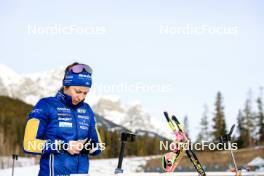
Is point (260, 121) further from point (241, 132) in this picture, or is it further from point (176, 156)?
point (176, 156)

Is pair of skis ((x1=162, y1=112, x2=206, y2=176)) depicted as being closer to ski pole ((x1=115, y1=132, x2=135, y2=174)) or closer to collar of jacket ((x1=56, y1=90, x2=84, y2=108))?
collar of jacket ((x1=56, y1=90, x2=84, y2=108))

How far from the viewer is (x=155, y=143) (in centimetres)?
9869

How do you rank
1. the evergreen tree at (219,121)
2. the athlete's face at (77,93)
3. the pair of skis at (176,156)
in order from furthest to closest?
1. the evergreen tree at (219,121)
2. the pair of skis at (176,156)
3. the athlete's face at (77,93)

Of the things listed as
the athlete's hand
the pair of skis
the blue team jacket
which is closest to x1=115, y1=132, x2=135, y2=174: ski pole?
the athlete's hand

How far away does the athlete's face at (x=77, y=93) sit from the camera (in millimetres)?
3521

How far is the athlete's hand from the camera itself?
10.8 ft

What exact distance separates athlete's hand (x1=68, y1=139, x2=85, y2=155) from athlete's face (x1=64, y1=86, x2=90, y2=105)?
342 millimetres

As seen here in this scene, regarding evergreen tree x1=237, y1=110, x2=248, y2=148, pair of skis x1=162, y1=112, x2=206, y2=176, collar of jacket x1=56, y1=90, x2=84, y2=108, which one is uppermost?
evergreen tree x1=237, y1=110, x2=248, y2=148

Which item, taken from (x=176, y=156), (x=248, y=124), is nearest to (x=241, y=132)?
(x=248, y=124)

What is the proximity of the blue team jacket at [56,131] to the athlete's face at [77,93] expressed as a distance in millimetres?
35

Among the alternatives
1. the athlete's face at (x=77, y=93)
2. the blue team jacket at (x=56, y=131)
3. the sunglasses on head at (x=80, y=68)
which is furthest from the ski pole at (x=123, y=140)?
the sunglasses on head at (x=80, y=68)

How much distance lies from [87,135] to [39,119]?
1.29 feet

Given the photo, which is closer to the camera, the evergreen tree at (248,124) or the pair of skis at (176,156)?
the pair of skis at (176,156)

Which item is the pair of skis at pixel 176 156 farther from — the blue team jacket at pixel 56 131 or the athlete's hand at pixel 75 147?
A: the athlete's hand at pixel 75 147
